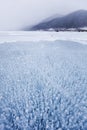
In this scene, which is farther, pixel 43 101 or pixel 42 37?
pixel 42 37

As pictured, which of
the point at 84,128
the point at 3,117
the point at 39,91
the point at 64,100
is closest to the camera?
the point at 84,128

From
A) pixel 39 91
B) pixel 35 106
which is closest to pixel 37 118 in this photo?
pixel 35 106

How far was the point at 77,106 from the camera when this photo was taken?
24.7 ft

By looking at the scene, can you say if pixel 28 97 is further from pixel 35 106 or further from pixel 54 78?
pixel 54 78

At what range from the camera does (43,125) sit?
6359 mm

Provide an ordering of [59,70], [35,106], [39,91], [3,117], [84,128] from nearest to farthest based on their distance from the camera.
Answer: [84,128]
[3,117]
[35,106]
[39,91]
[59,70]

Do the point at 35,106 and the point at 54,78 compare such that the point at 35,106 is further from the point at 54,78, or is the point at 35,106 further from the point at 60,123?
the point at 54,78

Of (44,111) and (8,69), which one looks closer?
(44,111)

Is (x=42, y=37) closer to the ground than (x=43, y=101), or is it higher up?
closer to the ground

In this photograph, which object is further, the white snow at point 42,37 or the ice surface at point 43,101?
the white snow at point 42,37

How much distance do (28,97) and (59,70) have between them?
4.82m

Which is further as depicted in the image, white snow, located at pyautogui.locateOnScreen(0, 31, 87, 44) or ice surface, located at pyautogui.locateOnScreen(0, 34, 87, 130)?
white snow, located at pyautogui.locateOnScreen(0, 31, 87, 44)

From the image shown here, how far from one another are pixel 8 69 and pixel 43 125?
7.13m

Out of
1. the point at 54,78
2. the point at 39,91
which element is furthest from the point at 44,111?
the point at 54,78
